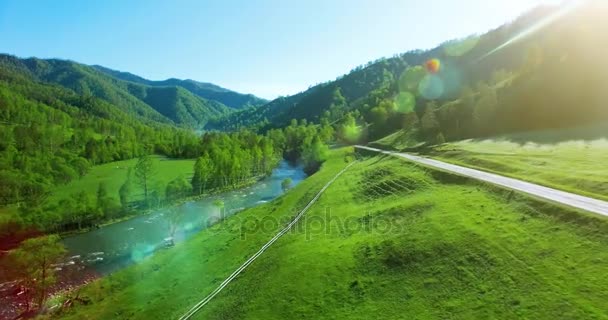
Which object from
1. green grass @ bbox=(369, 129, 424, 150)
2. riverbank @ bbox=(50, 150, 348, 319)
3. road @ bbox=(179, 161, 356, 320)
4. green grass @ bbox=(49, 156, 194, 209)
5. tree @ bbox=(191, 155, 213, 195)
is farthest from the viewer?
tree @ bbox=(191, 155, 213, 195)

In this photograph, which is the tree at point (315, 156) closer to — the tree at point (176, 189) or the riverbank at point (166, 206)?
the riverbank at point (166, 206)

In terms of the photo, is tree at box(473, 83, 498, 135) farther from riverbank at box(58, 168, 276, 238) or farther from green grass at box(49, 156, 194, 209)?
green grass at box(49, 156, 194, 209)

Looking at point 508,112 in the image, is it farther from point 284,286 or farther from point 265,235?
point 284,286

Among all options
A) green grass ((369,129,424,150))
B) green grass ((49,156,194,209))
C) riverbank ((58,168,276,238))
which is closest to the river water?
riverbank ((58,168,276,238))

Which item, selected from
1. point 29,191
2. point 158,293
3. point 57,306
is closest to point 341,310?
point 158,293

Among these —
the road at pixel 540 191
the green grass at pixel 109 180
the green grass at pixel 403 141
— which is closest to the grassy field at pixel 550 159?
the road at pixel 540 191

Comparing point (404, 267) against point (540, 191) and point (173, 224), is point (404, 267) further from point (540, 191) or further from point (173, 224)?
point (173, 224)

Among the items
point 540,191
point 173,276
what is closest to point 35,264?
point 173,276
